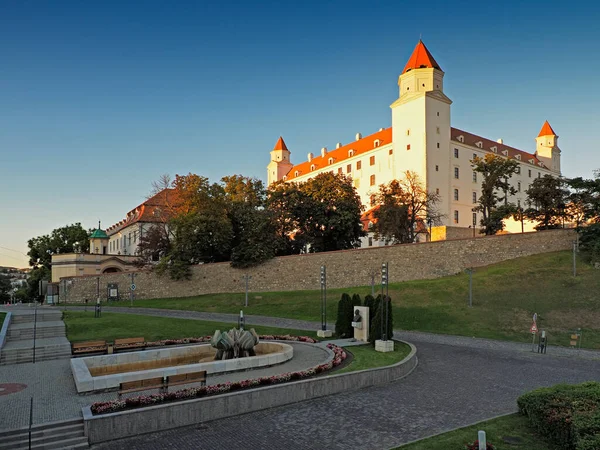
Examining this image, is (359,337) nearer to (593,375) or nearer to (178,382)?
(593,375)

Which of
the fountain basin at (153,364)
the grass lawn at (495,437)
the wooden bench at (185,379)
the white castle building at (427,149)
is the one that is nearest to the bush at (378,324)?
the fountain basin at (153,364)

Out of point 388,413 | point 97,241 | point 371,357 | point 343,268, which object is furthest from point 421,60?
point 388,413

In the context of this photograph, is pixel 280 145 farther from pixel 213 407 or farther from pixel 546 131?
pixel 213 407

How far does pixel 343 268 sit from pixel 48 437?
32504 mm

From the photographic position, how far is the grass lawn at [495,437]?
946cm

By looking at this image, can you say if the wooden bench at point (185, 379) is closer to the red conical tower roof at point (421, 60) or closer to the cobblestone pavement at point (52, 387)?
the cobblestone pavement at point (52, 387)

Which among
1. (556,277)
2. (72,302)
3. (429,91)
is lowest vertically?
(72,302)

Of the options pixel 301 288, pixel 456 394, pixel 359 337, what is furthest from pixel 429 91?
pixel 456 394

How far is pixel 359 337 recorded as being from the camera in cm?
2244

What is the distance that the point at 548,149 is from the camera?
312 feet

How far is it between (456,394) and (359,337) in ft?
29.2

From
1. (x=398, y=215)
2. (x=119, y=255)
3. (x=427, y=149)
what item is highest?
(x=427, y=149)

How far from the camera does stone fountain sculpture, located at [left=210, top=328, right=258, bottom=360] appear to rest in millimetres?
17062

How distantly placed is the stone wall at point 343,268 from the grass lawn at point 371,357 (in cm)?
1893
